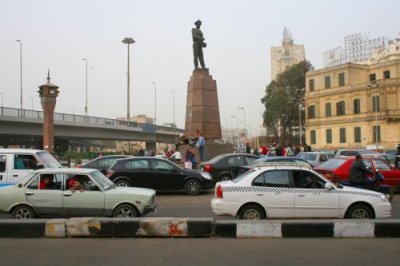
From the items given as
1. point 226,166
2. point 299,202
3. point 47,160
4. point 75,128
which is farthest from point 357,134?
point 299,202

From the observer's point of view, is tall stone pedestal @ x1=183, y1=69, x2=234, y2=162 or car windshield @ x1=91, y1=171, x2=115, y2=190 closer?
car windshield @ x1=91, y1=171, x2=115, y2=190

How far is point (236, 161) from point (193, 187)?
325 centimetres

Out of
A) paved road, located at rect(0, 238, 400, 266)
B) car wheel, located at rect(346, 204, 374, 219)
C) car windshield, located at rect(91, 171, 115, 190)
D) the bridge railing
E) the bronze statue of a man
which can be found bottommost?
paved road, located at rect(0, 238, 400, 266)

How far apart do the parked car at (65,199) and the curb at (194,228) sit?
65.3 inches

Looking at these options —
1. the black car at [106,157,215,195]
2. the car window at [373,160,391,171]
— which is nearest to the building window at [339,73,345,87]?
the car window at [373,160,391,171]

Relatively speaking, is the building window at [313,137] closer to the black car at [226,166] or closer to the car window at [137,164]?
the black car at [226,166]

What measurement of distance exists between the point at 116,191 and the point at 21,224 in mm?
2518

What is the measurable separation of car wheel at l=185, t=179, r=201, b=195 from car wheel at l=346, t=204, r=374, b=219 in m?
8.06

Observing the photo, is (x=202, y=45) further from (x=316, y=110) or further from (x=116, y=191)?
(x=316, y=110)

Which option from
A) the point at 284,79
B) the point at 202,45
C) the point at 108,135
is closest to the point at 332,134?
the point at 284,79

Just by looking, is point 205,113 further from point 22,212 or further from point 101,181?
point 22,212

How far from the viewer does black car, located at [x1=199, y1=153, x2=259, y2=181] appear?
20422 millimetres

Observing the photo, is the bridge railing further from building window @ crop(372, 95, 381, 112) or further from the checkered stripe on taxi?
the checkered stripe on taxi

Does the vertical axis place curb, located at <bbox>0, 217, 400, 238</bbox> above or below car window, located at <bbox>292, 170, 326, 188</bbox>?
below
